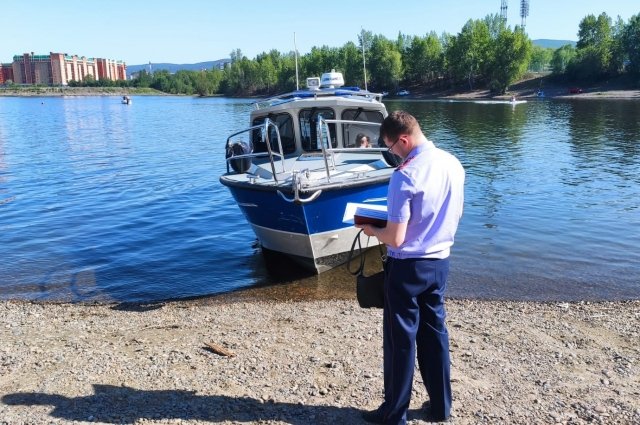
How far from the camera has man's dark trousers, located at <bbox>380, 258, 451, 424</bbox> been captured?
4164mm

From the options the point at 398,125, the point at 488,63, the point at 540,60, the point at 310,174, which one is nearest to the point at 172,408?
the point at 398,125

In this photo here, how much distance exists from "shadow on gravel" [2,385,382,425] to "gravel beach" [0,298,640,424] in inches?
0.6

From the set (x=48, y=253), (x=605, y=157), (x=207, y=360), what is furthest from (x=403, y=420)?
(x=605, y=157)

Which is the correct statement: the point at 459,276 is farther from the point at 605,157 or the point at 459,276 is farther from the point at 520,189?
the point at 605,157

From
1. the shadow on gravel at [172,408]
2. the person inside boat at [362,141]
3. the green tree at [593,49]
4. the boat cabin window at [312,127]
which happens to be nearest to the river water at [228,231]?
the boat cabin window at [312,127]

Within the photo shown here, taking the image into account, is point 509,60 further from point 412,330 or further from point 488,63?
point 412,330

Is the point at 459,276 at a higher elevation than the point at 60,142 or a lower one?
lower

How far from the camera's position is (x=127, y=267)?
12047 millimetres

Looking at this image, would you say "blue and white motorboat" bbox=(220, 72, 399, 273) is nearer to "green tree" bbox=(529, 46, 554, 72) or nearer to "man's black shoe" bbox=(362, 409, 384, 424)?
"man's black shoe" bbox=(362, 409, 384, 424)

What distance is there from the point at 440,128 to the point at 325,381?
40.4 m

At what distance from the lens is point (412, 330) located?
426 centimetres

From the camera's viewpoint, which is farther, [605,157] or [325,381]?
[605,157]

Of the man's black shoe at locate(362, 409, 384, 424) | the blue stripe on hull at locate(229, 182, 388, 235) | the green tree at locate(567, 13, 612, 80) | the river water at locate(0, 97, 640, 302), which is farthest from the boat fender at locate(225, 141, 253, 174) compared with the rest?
the green tree at locate(567, 13, 612, 80)

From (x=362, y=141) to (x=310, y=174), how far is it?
7.76ft
